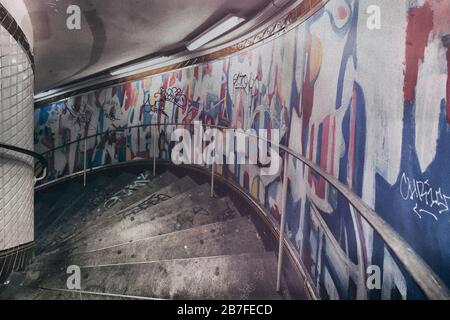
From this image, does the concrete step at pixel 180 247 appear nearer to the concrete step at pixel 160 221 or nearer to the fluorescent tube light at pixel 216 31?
the concrete step at pixel 160 221

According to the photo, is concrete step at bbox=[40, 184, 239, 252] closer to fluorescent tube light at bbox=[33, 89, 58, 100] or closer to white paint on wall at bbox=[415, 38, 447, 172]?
fluorescent tube light at bbox=[33, 89, 58, 100]

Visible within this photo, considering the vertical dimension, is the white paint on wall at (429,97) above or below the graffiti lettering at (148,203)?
above

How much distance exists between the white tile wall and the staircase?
0.33 meters

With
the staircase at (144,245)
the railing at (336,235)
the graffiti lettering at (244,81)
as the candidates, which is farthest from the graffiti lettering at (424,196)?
the graffiti lettering at (244,81)

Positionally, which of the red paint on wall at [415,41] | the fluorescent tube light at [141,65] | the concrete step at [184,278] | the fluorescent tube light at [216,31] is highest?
the fluorescent tube light at [216,31]

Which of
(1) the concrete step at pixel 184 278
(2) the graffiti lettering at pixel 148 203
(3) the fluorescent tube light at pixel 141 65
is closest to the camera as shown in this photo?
(1) the concrete step at pixel 184 278

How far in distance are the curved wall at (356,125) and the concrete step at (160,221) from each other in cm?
35

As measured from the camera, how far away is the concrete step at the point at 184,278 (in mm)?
2100

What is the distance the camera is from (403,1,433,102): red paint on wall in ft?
3.81

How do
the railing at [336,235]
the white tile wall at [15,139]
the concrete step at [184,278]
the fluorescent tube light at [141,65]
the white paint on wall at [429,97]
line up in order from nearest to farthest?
the railing at [336,235]
the white paint on wall at [429,97]
the concrete step at [184,278]
the white tile wall at [15,139]
the fluorescent tube light at [141,65]

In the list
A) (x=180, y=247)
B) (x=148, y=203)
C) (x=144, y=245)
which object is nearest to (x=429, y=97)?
(x=180, y=247)

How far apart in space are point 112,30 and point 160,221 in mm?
1900
